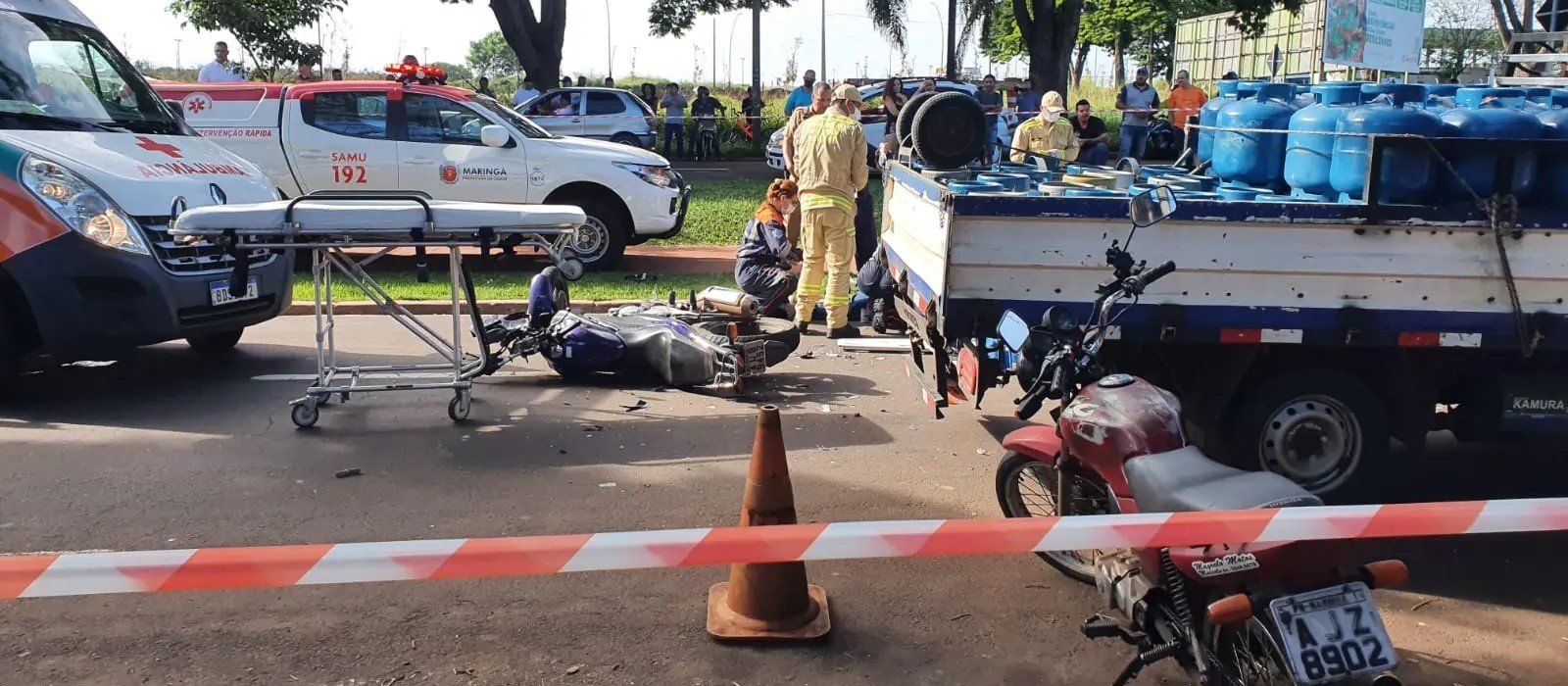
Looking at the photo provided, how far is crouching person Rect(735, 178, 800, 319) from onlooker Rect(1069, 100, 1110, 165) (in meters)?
6.41

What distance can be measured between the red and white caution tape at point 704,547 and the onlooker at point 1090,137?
11827mm

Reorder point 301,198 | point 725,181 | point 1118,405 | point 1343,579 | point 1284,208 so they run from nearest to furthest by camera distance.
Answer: point 1343,579, point 1118,405, point 1284,208, point 301,198, point 725,181

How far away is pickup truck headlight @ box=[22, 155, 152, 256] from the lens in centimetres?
666

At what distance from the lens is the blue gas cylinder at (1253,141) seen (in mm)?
6086

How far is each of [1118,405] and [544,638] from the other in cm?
205

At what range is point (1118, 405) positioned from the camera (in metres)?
3.84

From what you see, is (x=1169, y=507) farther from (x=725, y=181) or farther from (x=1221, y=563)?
(x=725, y=181)

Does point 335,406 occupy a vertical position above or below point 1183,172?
below

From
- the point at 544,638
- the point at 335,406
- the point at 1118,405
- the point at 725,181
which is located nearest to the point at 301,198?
the point at 335,406

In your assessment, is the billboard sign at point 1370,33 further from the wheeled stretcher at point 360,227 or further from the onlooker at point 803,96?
the onlooker at point 803,96

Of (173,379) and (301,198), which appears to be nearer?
(301,198)

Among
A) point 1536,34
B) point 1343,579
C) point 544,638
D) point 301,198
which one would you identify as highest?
point 1536,34

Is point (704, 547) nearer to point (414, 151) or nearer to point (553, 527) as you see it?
point (553, 527)

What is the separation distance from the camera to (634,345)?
7590 mm
